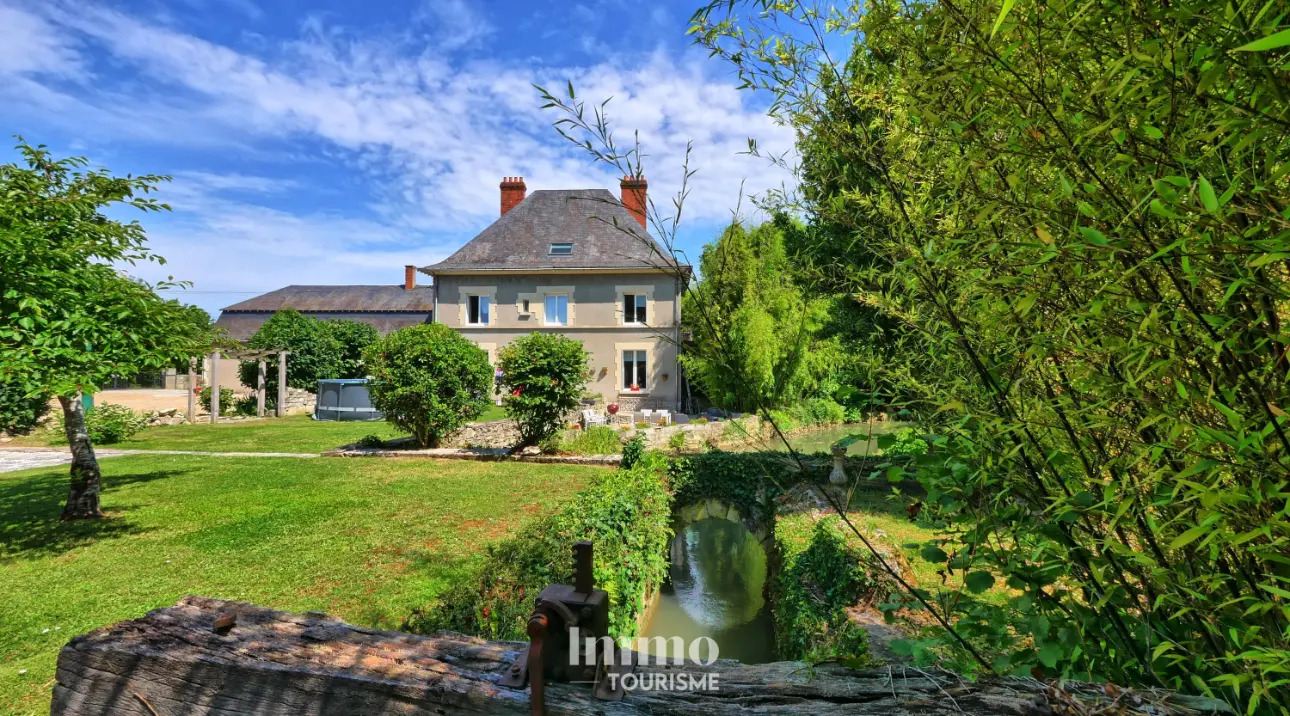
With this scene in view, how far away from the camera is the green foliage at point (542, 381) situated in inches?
493

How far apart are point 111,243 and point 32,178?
2.95ft

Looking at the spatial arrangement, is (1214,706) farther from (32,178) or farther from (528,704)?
(32,178)

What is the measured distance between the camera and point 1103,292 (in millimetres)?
949

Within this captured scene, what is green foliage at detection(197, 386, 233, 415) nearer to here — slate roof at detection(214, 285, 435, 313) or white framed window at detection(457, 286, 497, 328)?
white framed window at detection(457, 286, 497, 328)

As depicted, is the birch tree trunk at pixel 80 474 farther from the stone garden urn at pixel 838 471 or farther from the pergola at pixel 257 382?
the pergola at pixel 257 382

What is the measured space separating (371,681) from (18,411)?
19.2 metres

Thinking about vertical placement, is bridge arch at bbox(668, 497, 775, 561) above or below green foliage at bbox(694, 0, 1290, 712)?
below

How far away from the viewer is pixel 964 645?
1262mm

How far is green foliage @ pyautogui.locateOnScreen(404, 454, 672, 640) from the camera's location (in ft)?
11.4

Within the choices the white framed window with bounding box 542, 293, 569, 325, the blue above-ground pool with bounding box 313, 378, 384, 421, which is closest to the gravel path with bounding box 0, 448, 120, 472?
the blue above-ground pool with bounding box 313, 378, 384, 421

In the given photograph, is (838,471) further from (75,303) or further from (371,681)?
(75,303)

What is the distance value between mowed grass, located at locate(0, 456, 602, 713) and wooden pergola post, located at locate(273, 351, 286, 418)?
31.6 feet

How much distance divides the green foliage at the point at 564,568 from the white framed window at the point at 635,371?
16.3 metres

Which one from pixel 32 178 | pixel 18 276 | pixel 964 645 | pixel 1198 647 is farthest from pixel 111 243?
pixel 1198 647
